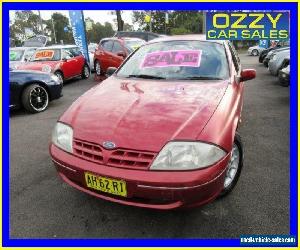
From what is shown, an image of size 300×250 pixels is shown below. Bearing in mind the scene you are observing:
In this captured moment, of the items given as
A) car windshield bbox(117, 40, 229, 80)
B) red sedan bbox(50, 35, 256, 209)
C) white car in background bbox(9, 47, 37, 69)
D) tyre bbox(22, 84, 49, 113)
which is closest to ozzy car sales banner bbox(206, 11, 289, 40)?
car windshield bbox(117, 40, 229, 80)

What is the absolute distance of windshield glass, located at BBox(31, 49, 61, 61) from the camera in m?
9.66

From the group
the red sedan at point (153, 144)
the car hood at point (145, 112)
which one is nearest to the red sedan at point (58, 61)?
the car hood at point (145, 112)

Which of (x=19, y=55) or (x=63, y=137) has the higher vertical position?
(x=19, y=55)

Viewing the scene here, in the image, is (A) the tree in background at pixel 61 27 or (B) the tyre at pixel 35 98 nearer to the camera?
(B) the tyre at pixel 35 98

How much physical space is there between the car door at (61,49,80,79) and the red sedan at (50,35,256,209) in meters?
6.99

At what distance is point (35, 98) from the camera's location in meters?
6.23

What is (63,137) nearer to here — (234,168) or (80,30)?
(234,168)

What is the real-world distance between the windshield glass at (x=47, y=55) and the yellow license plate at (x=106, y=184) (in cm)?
811

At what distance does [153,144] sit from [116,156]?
0.95 ft

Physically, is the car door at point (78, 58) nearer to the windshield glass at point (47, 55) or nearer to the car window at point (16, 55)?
the windshield glass at point (47, 55)

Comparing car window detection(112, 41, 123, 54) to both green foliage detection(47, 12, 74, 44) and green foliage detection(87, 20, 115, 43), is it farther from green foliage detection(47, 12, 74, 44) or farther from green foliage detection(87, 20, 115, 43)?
green foliage detection(87, 20, 115, 43)

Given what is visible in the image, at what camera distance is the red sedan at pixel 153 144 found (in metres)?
2.16

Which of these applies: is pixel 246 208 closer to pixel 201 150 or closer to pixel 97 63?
pixel 201 150

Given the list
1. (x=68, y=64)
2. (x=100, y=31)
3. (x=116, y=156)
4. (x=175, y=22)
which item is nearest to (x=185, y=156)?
(x=116, y=156)
